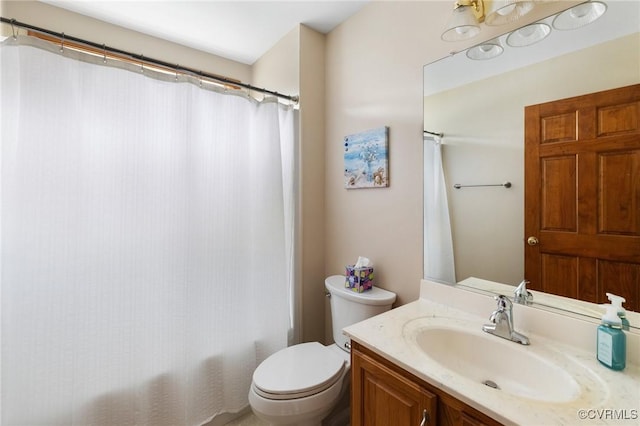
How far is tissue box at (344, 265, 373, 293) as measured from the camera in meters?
1.53

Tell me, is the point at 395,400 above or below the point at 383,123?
below

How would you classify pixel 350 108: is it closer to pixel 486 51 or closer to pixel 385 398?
pixel 486 51

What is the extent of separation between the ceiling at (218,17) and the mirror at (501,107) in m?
0.88

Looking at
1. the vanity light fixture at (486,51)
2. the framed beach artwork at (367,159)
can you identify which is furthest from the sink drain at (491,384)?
the vanity light fixture at (486,51)

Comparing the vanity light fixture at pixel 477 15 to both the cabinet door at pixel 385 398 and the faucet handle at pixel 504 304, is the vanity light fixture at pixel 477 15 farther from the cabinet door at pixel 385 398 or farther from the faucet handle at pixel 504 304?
the cabinet door at pixel 385 398

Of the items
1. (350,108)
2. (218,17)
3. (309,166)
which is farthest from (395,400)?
(218,17)

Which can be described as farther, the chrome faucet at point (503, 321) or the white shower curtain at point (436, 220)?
the white shower curtain at point (436, 220)

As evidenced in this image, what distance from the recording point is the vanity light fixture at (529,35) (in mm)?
1008

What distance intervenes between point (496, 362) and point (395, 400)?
39cm

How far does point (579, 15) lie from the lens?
937 mm

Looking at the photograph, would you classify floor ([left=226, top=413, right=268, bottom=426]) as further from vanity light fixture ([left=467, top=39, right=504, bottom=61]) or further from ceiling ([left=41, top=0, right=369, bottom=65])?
ceiling ([left=41, top=0, right=369, bottom=65])

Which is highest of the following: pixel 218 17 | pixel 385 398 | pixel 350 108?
pixel 218 17

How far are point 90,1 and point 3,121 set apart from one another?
39.5 inches

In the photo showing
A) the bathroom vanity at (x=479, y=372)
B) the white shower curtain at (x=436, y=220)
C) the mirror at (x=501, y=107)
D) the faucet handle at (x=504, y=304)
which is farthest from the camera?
the white shower curtain at (x=436, y=220)
